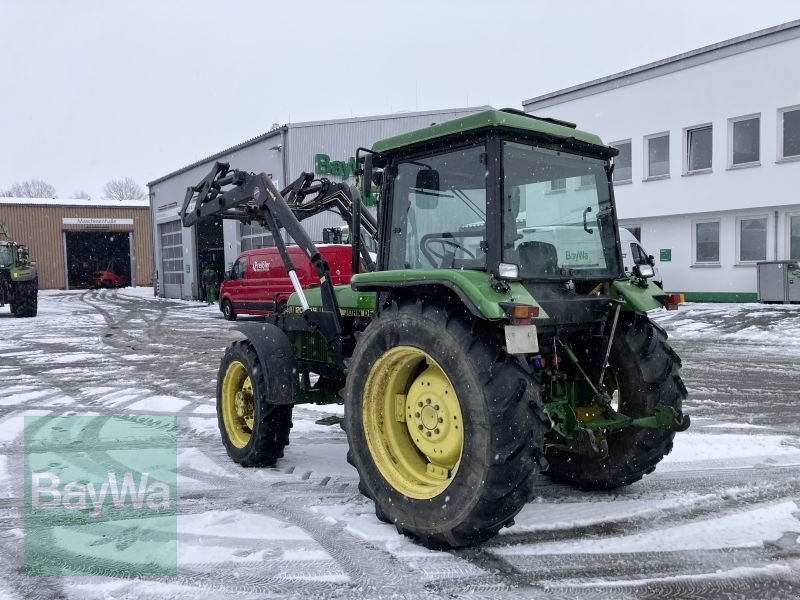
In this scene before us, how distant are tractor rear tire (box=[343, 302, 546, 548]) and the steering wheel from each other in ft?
1.40

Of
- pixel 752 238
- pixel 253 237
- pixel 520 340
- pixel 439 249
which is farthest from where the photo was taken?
pixel 253 237

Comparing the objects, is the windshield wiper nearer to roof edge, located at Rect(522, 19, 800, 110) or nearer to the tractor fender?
the tractor fender

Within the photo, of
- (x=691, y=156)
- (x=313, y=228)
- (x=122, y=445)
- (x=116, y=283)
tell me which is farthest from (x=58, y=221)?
(x=122, y=445)

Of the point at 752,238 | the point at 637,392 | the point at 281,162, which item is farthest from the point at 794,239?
the point at 637,392

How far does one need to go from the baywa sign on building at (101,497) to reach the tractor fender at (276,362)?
96 centimetres

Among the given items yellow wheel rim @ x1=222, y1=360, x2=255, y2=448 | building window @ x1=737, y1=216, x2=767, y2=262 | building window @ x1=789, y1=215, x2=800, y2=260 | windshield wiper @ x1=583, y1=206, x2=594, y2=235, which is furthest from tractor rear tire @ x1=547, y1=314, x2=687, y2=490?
building window @ x1=737, y1=216, x2=767, y2=262

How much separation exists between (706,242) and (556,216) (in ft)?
58.0

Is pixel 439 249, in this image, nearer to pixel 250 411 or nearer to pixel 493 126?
pixel 493 126

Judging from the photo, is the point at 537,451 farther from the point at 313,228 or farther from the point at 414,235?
the point at 313,228

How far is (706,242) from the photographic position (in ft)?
64.5

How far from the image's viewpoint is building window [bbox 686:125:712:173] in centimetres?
1927

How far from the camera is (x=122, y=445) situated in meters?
5.78

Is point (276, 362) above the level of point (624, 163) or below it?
below

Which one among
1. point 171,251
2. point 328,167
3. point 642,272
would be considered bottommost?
point 642,272
